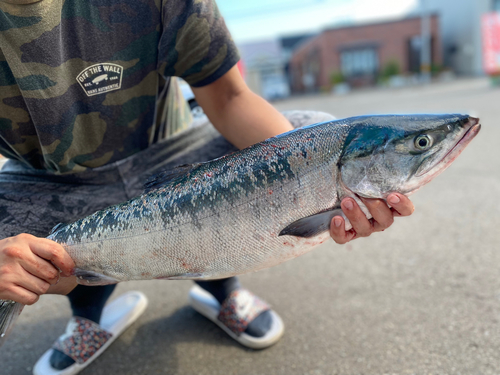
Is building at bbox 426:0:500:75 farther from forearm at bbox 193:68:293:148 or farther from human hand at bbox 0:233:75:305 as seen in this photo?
human hand at bbox 0:233:75:305

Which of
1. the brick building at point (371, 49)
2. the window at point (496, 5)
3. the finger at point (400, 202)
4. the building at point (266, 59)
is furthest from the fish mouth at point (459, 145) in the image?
the window at point (496, 5)

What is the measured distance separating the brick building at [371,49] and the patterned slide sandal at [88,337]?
114ft

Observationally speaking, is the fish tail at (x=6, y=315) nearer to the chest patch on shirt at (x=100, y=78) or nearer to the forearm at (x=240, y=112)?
the chest patch on shirt at (x=100, y=78)

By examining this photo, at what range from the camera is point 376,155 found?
147cm

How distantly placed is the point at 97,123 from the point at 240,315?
1262 mm

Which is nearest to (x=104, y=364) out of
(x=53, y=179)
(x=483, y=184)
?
(x=53, y=179)

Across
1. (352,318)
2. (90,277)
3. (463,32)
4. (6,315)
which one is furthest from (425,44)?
(6,315)

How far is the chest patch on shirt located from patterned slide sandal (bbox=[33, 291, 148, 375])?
48.7 inches

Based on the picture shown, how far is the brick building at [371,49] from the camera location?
116ft

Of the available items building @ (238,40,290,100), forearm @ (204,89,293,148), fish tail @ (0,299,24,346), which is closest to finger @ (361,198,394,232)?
forearm @ (204,89,293,148)

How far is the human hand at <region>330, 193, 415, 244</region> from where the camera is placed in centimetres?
145

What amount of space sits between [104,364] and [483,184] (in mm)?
4037

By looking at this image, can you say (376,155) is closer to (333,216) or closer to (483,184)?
(333,216)

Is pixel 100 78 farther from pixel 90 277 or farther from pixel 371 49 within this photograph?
pixel 371 49
